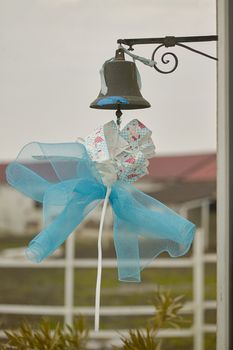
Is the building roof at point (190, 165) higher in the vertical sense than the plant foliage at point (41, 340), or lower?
higher

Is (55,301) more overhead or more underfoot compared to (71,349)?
more underfoot

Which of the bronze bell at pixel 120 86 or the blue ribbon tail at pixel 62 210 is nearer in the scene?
the blue ribbon tail at pixel 62 210

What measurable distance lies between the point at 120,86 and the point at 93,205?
0.87ft

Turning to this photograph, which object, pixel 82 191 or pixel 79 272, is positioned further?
pixel 79 272

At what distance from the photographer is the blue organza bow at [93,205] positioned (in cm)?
146

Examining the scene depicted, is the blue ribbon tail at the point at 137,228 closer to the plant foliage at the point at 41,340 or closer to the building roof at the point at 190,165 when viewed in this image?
the plant foliage at the point at 41,340

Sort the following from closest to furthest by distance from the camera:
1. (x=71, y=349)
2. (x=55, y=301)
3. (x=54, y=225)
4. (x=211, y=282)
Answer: (x=54, y=225) < (x=71, y=349) < (x=211, y=282) < (x=55, y=301)

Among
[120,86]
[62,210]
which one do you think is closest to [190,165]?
[120,86]

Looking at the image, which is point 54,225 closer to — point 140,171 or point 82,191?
Result: point 82,191

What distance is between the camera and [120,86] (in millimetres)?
1554

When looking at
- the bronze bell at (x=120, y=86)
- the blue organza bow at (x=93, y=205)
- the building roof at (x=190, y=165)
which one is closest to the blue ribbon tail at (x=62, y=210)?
the blue organza bow at (x=93, y=205)

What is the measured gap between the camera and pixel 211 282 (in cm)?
1145

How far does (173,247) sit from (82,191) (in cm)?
22

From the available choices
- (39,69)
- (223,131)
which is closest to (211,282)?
(39,69)
